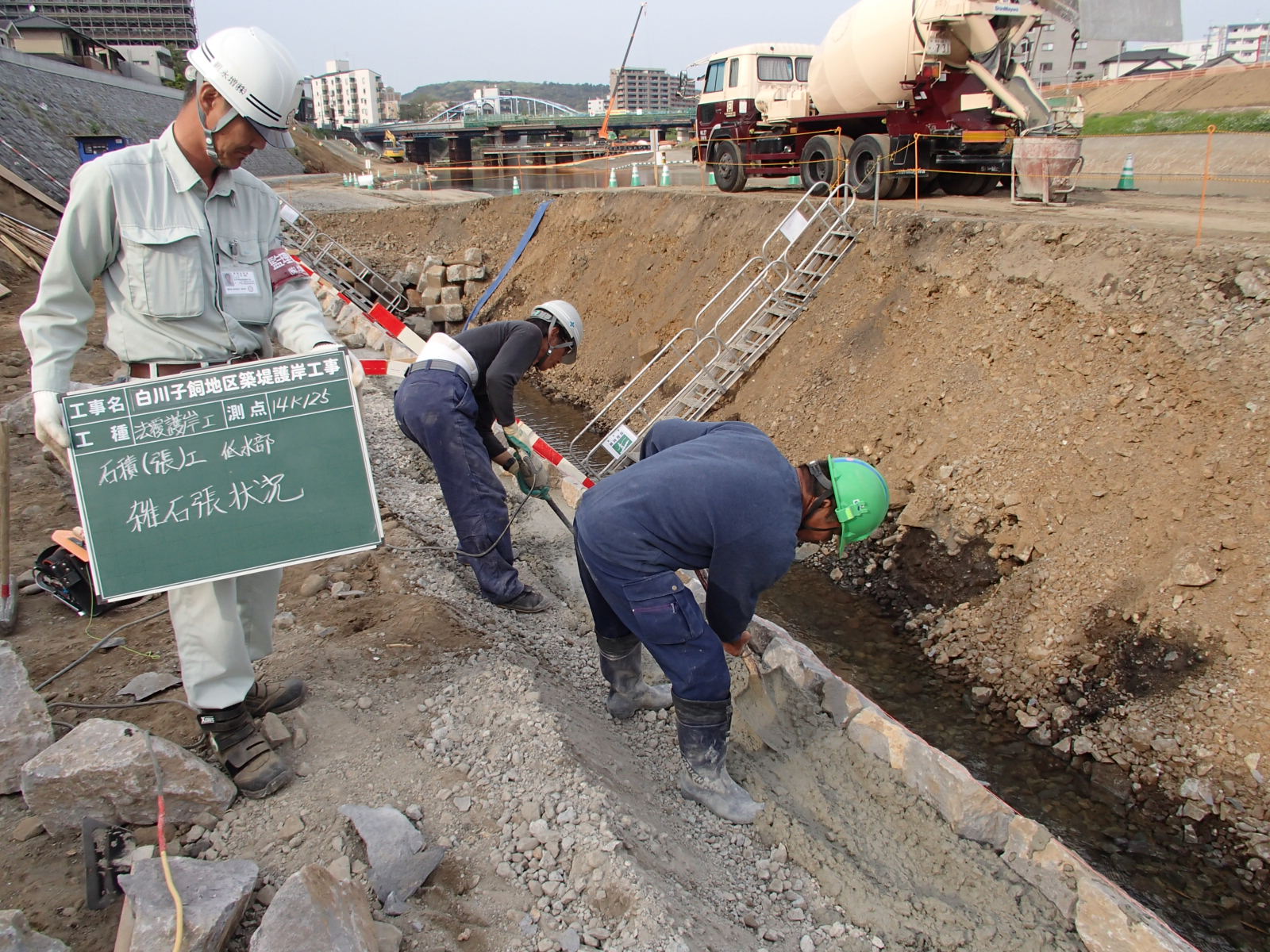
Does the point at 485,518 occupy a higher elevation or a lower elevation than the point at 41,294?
lower

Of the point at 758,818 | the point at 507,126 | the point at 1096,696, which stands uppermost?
the point at 507,126

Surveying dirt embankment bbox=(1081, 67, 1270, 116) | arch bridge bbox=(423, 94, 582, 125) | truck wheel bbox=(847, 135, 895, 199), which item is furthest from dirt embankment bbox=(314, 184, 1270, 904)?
arch bridge bbox=(423, 94, 582, 125)

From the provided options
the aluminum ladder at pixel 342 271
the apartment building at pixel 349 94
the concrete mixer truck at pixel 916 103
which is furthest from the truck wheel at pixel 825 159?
the apartment building at pixel 349 94

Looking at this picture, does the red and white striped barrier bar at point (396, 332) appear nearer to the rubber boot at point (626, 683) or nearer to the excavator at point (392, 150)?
the rubber boot at point (626, 683)

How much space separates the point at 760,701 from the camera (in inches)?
147

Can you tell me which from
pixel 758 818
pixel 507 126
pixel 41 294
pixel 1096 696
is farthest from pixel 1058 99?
pixel 507 126

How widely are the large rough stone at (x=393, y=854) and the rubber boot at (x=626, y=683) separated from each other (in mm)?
1185

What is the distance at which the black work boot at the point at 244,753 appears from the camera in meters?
2.64

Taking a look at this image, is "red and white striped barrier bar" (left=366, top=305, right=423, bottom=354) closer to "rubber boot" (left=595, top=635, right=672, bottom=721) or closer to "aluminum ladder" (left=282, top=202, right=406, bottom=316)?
"aluminum ladder" (left=282, top=202, right=406, bottom=316)

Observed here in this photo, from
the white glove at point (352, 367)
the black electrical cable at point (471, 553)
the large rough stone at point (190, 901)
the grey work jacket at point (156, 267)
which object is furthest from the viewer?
the black electrical cable at point (471, 553)

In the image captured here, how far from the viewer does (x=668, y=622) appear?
9.37 ft

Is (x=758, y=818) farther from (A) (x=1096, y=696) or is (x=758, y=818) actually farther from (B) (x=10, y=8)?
(B) (x=10, y=8)

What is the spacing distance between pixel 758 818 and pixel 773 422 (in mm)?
5359

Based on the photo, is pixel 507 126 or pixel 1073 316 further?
pixel 507 126
